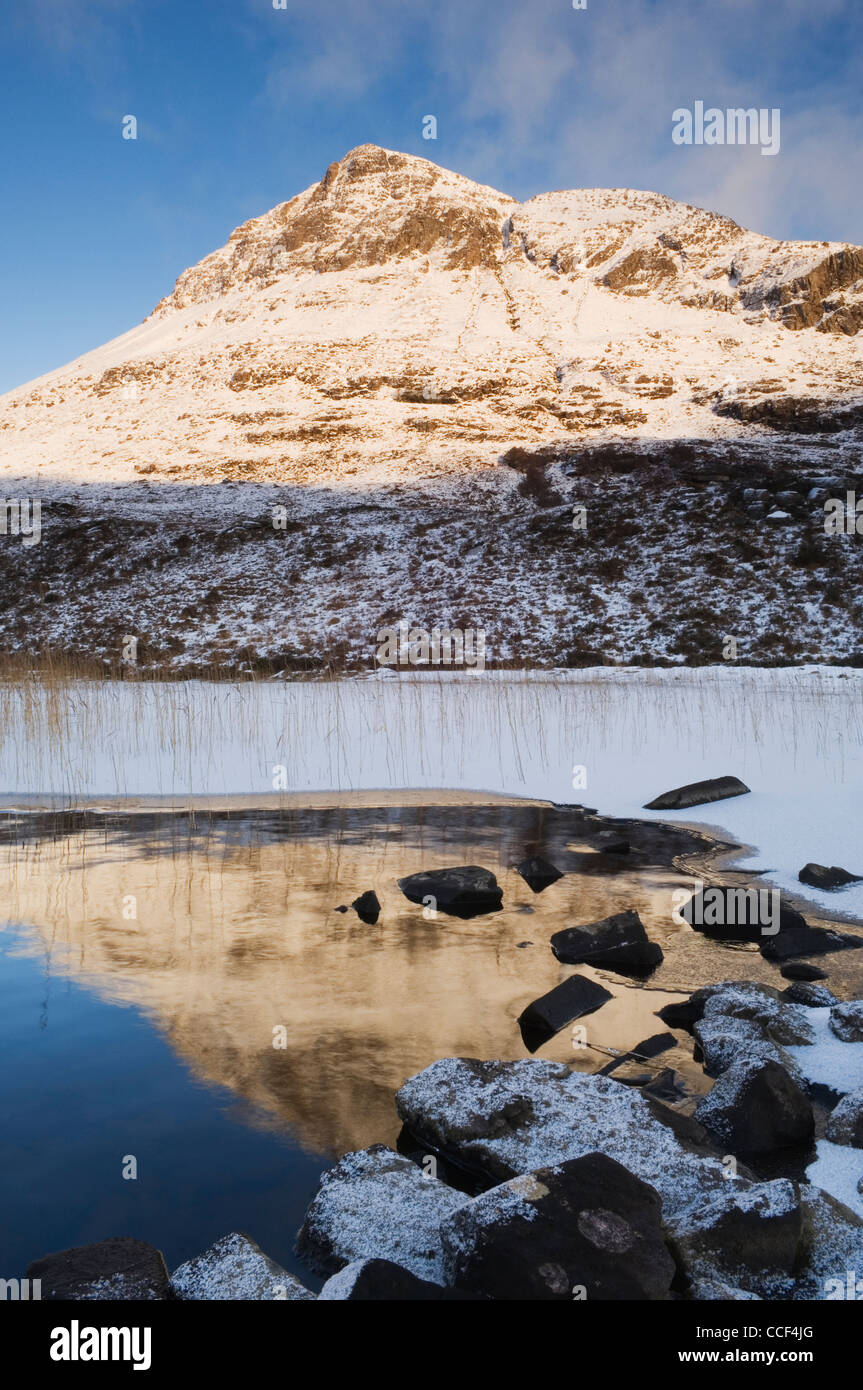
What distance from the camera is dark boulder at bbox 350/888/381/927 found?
658 centimetres

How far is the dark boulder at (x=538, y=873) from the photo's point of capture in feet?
24.7

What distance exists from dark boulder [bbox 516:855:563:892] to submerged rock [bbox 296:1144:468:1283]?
169 inches

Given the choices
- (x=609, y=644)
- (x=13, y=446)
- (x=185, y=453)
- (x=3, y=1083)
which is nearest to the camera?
(x=3, y=1083)

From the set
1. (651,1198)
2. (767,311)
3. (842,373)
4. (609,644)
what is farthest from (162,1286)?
(767,311)

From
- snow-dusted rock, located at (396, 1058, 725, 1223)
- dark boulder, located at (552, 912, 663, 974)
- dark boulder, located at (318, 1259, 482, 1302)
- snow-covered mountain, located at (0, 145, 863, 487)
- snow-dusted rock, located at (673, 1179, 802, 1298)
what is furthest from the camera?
snow-covered mountain, located at (0, 145, 863, 487)

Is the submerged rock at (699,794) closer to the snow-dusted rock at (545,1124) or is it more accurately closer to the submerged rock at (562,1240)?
the snow-dusted rock at (545,1124)

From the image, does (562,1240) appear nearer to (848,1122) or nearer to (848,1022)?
(848,1122)

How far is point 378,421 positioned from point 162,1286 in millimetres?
58897

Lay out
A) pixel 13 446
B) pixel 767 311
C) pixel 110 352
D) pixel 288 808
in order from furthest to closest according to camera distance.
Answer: pixel 110 352, pixel 767 311, pixel 13 446, pixel 288 808

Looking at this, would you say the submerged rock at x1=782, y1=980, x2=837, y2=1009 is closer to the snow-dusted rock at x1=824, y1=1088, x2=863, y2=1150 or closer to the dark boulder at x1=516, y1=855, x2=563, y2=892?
the snow-dusted rock at x1=824, y1=1088, x2=863, y2=1150

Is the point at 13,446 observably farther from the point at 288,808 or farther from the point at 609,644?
the point at 288,808

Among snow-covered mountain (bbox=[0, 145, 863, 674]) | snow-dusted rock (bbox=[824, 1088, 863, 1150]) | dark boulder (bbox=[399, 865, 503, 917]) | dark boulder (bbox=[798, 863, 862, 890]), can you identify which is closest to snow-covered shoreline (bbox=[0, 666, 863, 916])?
dark boulder (bbox=[798, 863, 862, 890])

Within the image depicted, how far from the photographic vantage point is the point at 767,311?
71.5 metres

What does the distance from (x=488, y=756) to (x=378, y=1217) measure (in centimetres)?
1015
